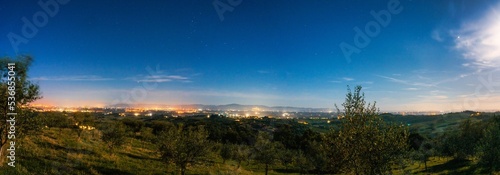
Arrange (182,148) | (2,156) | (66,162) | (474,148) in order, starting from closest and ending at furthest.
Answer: (2,156), (66,162), (182,148), (474,148)

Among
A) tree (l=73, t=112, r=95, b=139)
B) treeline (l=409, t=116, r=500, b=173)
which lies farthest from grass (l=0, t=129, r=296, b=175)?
treeline (l=409, t=116, r=500, b=173)

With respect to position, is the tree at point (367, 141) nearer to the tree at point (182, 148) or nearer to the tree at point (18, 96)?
the tree at point (182, 148)

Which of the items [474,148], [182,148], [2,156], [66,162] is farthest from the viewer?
[474,148]

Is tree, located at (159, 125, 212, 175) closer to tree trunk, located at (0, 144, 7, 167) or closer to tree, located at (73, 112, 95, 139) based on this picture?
tree trunk, located at (0, 144, 7, 167)

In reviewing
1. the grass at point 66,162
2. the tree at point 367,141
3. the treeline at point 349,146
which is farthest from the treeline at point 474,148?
the grass at point 66,162

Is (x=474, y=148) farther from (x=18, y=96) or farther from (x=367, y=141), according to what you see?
(x=18, y=96)

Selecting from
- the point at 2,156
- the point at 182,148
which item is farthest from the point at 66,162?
the point at 182,148
